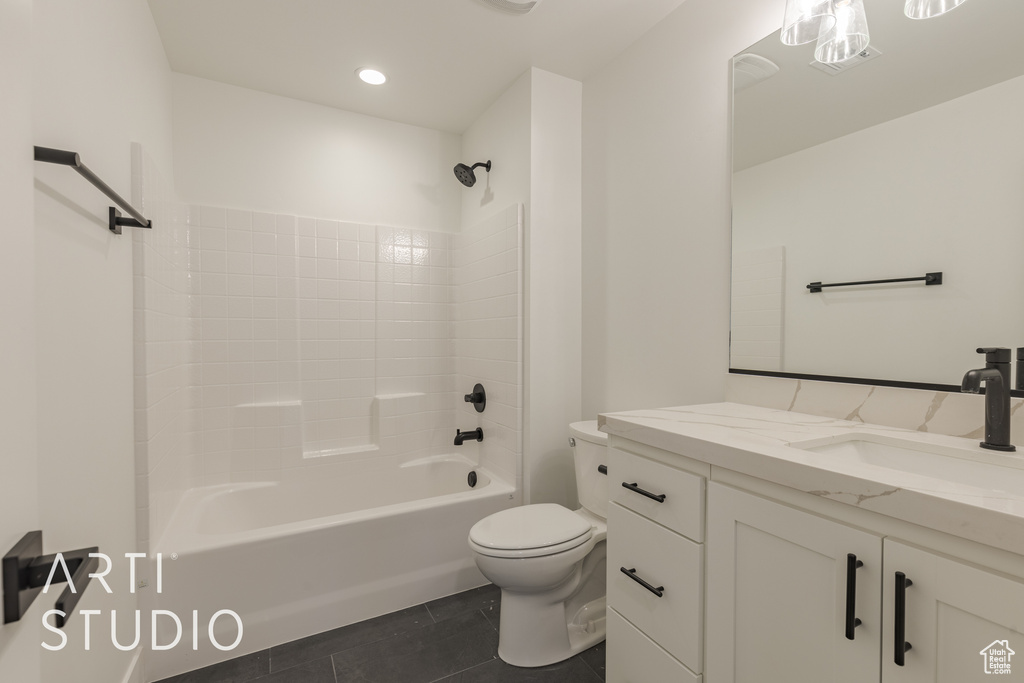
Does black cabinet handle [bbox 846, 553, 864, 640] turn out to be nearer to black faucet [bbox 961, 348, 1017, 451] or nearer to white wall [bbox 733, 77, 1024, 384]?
black faucet [bbox 961, 348, 1017, 451]

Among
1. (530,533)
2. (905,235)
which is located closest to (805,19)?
(905,235)

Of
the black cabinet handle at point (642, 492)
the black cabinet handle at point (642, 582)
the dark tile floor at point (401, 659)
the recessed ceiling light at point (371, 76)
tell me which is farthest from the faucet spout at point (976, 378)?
the recessed ceiling light at point (371, 76)

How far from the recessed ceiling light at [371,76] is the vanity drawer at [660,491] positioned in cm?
213

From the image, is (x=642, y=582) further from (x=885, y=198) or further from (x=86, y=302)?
(x=86, y=302)

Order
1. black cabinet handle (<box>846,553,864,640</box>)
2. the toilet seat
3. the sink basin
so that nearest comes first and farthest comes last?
black cabinet handle (<box>846,553,864,640</box>) → the sink basin → the toilet seat

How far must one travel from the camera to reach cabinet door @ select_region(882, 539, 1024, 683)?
0.60 m

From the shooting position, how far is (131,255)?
5.19ft

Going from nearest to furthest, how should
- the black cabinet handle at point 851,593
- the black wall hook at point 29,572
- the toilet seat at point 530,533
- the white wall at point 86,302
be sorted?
the black wall hook at point 29,572 → the black cabinet handle at point 851,593 → the white wall at point 86,302 → the toilet seat at point 530,533

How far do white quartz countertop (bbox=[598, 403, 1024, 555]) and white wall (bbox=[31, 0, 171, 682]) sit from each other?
4.18 feet

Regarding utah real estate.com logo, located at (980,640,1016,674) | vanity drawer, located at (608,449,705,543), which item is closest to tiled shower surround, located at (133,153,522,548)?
vanity drawer, located at (608,449,705,543)

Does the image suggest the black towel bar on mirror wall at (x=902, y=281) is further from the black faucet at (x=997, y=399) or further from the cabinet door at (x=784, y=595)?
the cabinet door at (x=784, y=595)

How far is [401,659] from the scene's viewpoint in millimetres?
1662

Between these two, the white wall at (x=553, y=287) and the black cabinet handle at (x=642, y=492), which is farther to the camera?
the white wall at (x=553, y=287)

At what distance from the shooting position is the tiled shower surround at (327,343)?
2.25 metres
